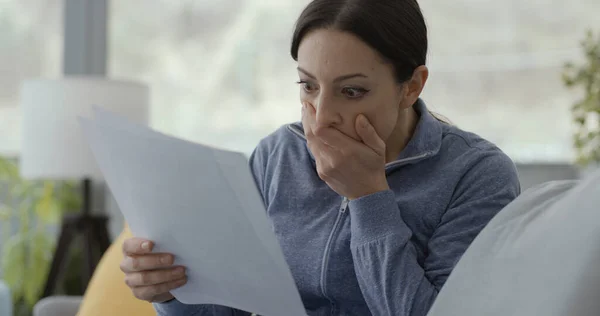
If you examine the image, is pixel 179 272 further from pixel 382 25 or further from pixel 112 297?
pixel 112 297

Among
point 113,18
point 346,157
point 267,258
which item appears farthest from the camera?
Result: point 113,18

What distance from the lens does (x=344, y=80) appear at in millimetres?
1432

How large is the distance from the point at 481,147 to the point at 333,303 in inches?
16.0

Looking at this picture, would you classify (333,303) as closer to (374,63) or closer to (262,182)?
(262,182)

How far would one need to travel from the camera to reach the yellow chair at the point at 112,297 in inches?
78.7

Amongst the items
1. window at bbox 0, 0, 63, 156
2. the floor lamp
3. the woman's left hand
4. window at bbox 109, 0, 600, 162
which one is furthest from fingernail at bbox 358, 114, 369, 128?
window at bbox 0, 0, 63, 156

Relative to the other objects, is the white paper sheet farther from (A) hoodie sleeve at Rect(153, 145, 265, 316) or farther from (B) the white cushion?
(B) the white cushion

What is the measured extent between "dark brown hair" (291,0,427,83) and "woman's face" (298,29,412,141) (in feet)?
0.05

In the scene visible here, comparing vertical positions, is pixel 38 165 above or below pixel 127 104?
below

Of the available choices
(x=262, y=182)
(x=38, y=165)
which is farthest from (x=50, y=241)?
(x=262, y=182)

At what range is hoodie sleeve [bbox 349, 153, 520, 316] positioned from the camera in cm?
141

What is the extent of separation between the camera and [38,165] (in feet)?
11.4

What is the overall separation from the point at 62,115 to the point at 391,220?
2293 millimetres

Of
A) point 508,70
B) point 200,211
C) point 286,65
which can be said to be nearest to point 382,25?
point 200,211
